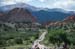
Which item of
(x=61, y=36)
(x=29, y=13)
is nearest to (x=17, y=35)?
(x=29, y=13)

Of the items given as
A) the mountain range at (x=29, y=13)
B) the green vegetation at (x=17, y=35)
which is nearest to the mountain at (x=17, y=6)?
the mountain range at (x=29, y=13)

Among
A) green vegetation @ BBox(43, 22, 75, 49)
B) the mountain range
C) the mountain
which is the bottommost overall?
green vegetation @ BBox(43, 22, 75, 49)

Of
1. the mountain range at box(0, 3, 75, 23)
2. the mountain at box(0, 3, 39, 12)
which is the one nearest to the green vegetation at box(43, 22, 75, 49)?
the mountain range at box(0, 3, 75, 23)

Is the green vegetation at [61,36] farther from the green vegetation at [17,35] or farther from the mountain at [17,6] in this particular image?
the mountain at [17,6]

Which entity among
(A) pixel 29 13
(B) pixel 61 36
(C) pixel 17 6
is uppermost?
(C) pixel 17 6

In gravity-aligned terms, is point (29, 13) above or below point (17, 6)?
below

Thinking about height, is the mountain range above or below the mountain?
below

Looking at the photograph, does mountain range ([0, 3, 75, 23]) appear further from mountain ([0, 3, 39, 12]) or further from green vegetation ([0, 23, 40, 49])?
green vegetation ([0, 23, 40, 49])

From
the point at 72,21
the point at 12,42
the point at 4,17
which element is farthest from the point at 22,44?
the point at 72,21

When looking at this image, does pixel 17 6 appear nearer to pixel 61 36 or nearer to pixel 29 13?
pixel 29 13

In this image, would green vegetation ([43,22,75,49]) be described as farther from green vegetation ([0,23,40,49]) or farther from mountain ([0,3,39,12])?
mountain ([0,3,39,12])

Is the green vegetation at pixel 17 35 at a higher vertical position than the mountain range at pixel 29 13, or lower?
lower
